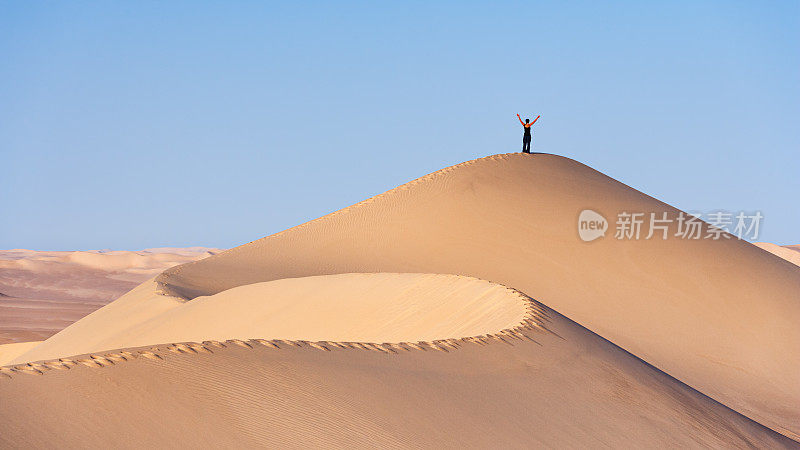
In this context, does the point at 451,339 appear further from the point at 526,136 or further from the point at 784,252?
the point at 784,252

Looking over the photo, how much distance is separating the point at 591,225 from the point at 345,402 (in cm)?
1745

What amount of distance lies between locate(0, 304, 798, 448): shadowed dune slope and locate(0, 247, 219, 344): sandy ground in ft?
69.2

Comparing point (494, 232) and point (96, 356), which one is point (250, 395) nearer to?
point (96, 356)

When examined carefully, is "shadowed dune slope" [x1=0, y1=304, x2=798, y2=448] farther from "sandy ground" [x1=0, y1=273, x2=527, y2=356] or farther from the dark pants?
the dark pants

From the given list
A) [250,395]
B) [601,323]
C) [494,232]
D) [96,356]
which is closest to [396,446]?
[250,395]

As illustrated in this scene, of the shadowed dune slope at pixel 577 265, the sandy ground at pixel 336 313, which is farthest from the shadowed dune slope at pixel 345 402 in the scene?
the shadowed dune slope at pixel 577 265

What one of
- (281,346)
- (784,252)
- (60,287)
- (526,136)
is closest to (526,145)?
(526,136)

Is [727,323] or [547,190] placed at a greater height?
[547,190]

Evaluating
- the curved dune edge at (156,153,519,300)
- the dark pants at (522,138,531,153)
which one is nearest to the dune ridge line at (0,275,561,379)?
the dark pants at (522,138,531,153)

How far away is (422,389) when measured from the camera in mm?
7188

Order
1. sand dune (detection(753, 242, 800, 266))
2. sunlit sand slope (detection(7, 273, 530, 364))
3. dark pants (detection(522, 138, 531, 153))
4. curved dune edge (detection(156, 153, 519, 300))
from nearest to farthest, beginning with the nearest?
sunlit sand slope (detection(7, 273, 530, 364)) → dark pants (detection(522, 138, 531, 153)) → curved dune edge (detection(156, 153, 519, 300)) → sand dune (detection(753, 242, 800, 266))

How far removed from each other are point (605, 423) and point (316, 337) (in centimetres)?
613

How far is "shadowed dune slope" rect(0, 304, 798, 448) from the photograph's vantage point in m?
5.57

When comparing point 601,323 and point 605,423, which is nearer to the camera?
point 605,423
